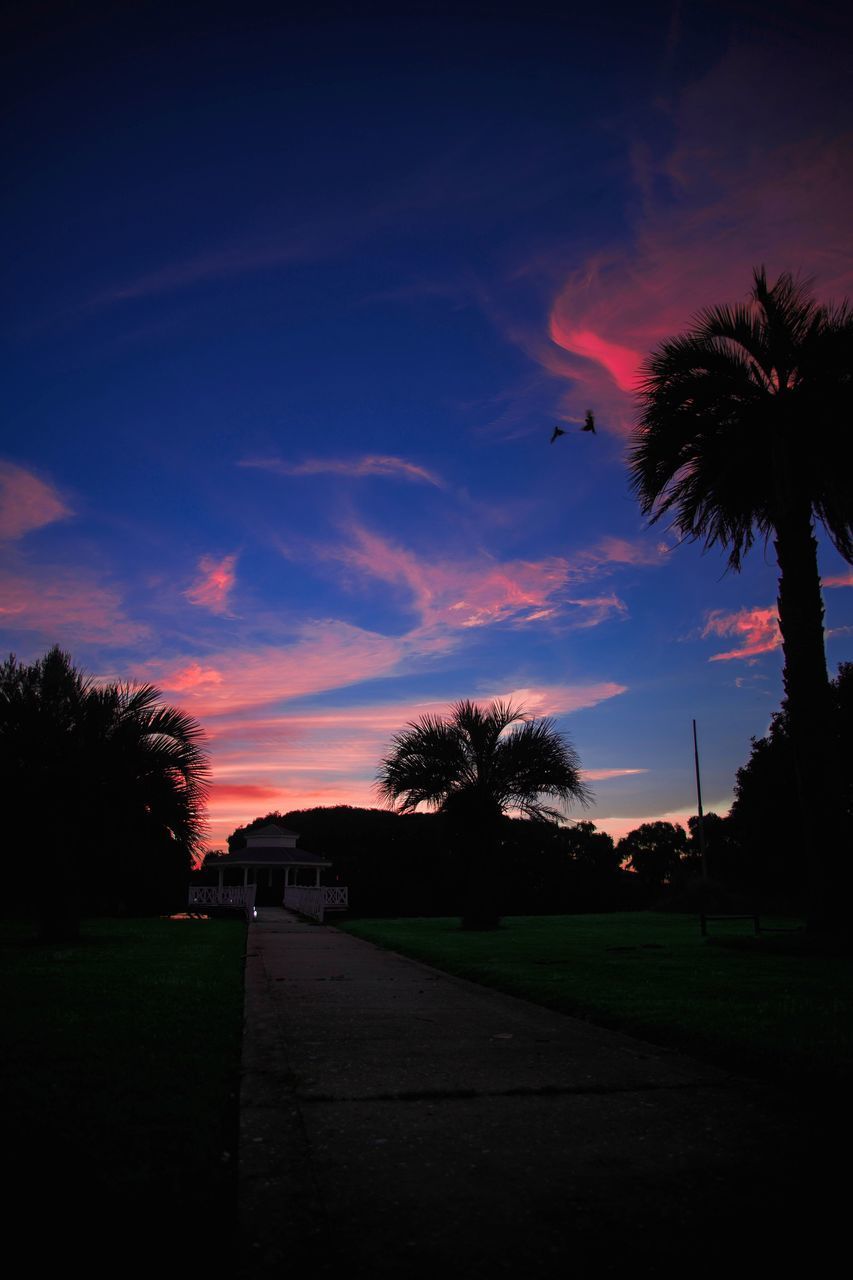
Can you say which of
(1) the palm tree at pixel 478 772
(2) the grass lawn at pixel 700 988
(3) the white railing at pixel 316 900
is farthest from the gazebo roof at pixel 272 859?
(2) the grass lawn at pixel 700 988

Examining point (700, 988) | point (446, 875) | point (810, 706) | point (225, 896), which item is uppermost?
point (810, 706)

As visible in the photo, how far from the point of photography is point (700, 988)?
7871 mm

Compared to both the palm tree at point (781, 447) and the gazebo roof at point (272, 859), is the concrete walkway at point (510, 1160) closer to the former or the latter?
the palm tree at point (781, 447)

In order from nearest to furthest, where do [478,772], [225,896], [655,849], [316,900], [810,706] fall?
[810,706], [478,772], [316,900], [225,896], [655,849]

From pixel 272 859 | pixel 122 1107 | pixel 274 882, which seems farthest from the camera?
pixel 274 882

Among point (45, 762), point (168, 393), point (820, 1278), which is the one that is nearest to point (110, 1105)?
point (820, 1278)

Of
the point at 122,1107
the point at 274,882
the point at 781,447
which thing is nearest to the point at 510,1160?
the point at 122,1107

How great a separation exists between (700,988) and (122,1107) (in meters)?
6.13

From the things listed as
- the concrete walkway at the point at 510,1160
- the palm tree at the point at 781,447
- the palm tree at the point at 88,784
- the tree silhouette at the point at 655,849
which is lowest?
the tree silhouette at the point at 655,849

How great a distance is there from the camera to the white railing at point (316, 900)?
26.5 metres

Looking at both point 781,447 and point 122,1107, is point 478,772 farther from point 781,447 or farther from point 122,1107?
point 122,1107

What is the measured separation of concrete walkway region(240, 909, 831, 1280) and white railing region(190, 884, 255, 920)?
989 inches

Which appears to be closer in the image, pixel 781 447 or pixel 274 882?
pixel 781 447

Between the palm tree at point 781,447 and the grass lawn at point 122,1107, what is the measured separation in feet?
31.9
